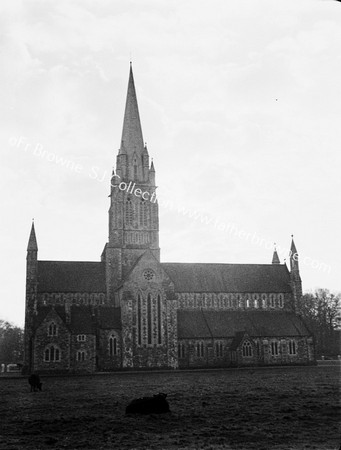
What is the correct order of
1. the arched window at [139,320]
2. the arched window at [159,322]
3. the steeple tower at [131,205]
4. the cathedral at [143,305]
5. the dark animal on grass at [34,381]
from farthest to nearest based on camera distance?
the steeple tower at [131,205] → the arched window at [159,322] → the arched window at [139,320] → the cathedral at [143,305] → the dark animal on grass at [34,381]

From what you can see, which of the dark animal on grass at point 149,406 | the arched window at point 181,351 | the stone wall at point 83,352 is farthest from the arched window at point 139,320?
the dark animal on grass at point 149,406

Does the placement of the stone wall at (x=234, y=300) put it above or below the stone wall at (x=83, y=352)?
above

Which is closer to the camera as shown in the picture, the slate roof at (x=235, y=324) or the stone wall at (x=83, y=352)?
the stone wall at (x=83, y=352)

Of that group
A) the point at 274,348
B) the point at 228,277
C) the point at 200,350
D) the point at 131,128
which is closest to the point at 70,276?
the point at 200,350

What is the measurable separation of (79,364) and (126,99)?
4330cm

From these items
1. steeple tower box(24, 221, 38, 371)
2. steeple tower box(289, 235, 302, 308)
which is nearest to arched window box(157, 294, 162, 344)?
steeple tower box(24, 221, 38, 371)

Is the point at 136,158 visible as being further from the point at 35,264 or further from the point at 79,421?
the point at 79,421

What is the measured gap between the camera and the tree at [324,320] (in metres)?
112

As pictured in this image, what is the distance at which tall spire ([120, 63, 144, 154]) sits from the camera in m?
86.8

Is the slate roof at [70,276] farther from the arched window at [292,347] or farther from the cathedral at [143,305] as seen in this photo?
the arched window at [292,347]

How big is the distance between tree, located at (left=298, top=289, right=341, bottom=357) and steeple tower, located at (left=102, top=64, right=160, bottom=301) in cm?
4298

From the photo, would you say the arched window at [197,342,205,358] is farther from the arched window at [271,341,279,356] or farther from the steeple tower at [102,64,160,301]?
the steeple tower at [102,64,160,301]

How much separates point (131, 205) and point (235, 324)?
24279 millimetres

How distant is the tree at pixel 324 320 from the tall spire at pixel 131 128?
4942cm
